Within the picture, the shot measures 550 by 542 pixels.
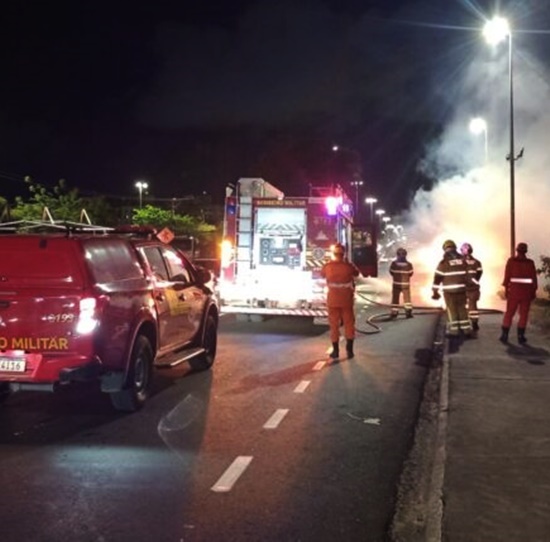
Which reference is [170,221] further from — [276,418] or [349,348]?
[276,418]

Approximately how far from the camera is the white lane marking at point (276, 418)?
6.98 meters

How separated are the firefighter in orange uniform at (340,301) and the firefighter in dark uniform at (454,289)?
2.30 metres

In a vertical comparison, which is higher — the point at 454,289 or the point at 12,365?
the point at 454,289

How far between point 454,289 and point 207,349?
485cm

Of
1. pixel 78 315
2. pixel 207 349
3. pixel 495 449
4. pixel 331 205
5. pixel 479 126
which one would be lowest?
pixel 495 449

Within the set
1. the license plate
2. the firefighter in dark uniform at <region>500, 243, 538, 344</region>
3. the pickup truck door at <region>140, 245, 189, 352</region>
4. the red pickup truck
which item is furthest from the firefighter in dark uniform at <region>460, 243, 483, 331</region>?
the license plate

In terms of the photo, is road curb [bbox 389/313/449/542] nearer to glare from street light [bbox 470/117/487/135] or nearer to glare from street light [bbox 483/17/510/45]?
glare from street light [bbox 483/17/510/45]

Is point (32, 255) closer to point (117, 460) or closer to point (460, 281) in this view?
point (117, 460)

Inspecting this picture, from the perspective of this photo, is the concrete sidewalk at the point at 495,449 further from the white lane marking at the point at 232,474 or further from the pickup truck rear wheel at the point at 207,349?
the pickup truck rear wheel at the point at 207,349

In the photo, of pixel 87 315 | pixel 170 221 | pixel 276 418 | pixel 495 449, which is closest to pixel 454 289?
pixel 276 418

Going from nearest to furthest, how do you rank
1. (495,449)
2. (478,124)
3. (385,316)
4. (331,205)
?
1. (495,449)
2. (331,205)
3. (385,316)
4. (478,124)

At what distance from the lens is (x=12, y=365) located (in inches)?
266

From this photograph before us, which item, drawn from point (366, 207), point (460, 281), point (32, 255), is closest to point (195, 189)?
point (366, 207)

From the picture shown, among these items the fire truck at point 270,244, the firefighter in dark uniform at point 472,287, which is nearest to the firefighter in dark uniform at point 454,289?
the firefighter in dark uniform at point 472,287
